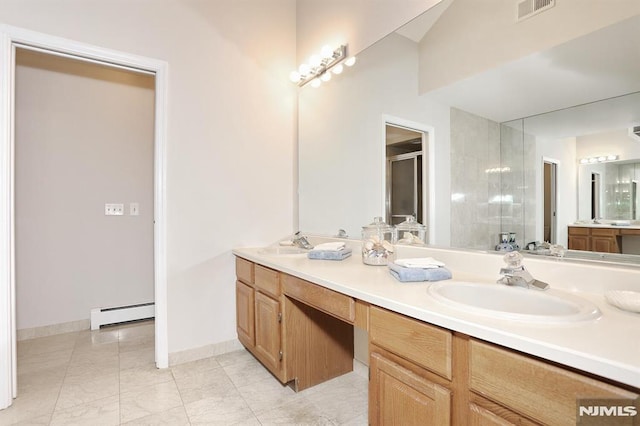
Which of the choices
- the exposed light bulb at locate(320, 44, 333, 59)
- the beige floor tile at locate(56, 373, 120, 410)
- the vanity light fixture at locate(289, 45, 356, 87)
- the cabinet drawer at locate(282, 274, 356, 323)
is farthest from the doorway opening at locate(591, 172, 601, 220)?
the beige floor tile at locate(56, 373, 120, 410)

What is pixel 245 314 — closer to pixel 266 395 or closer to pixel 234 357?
pixel 234 357

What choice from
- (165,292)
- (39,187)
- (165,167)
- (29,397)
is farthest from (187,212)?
(39,187)

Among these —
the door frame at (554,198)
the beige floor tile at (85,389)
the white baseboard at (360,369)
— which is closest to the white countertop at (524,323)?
the door frame at (554,198)

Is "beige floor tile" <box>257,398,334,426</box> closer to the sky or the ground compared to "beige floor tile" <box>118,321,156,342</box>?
closer to the sky

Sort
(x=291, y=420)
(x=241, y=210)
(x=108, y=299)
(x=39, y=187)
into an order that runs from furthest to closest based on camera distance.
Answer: (x=108, y=299) → (x=39, y=187) → (x=241, y=210) → (x=291, y=420)

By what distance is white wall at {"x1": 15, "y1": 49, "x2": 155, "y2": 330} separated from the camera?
8.56 ft

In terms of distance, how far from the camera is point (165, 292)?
2.12 meters

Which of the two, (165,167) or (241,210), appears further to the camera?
(241,210)

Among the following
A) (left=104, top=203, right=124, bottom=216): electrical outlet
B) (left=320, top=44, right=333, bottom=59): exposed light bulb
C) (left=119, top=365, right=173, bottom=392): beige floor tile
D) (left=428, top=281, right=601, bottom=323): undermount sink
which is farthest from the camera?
(left=104, top=203, right=124, bottom=216): electrical outlet

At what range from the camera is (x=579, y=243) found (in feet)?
3.79

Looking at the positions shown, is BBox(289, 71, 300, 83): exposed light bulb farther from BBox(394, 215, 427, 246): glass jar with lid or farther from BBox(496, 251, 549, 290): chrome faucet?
BBox(496, 251, 549, 290): chrome faucet

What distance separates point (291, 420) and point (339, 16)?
99.1 inches

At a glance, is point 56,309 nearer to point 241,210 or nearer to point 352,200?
point 241,210

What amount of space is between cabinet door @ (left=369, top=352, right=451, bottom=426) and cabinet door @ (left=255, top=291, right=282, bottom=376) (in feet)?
2.54
